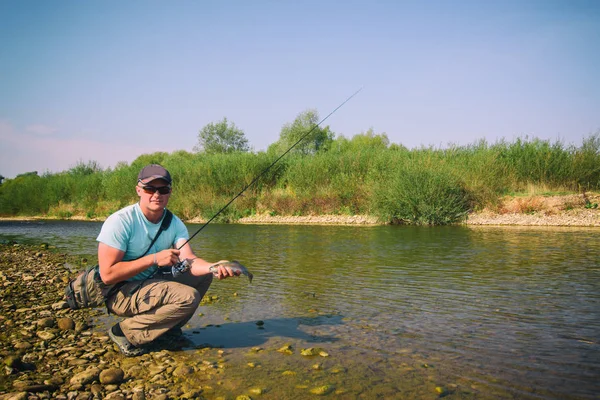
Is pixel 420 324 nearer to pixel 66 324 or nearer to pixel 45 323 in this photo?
pixel 66 324

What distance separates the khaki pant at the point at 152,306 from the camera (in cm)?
383

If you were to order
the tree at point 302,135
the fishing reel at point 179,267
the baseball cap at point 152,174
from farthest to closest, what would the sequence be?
the tree at point 302,135, the fishing reel at point 179,267, the baseball cap at point 152,174

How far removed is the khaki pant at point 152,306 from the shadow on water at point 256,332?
492mm

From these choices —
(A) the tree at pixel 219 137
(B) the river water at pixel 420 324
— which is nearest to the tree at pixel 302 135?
(A) the tree at pixel 219 137

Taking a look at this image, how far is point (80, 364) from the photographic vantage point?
12.0 feet

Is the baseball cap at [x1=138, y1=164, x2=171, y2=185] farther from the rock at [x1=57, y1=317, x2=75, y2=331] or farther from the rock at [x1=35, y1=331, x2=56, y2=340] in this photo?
the rock at [x1=57, y1=317, x2=75, y2=331]

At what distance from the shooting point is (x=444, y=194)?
2048cm

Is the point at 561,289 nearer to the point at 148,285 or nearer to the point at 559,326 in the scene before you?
the point at 559,326

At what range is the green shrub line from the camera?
68.4 feet

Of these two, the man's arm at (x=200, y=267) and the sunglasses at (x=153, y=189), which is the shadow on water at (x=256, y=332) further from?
the sunglasses at (x=153, y=189)

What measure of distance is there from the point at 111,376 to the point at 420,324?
9.70 feet

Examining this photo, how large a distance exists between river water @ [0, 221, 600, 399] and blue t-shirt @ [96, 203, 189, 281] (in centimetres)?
97

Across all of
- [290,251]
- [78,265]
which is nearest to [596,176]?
[290,251]

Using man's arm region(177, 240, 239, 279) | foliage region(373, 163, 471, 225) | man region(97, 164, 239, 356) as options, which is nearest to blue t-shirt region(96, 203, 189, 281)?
man region(97, 164, 239, 356)
